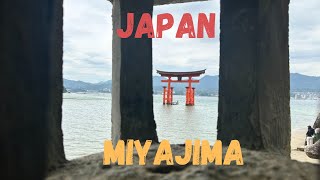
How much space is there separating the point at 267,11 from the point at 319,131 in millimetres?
9662

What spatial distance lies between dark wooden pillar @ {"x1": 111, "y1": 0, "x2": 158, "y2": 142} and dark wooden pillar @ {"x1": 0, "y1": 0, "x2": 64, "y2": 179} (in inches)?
52.5

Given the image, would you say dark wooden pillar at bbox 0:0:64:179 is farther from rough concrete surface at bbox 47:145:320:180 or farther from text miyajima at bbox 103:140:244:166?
text miyajima at bbox 103:140:244:166

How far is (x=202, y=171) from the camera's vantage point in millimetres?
1522

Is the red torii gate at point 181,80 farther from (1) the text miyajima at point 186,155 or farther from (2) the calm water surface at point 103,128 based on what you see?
(1) the text miyajima at point 186,155

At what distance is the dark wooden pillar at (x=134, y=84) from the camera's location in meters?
2.41

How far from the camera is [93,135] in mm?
11961

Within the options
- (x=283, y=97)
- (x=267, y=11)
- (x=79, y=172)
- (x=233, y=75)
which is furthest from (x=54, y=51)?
(x=283, y=97)

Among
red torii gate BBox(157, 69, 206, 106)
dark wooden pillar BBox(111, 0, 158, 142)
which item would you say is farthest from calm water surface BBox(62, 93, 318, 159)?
red torii gate BBox(157, 69, 206, 106)

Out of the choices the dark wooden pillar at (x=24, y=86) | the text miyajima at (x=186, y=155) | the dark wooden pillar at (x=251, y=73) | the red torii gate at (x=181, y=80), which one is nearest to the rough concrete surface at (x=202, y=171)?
the text miyajima at (x=186, y=155)

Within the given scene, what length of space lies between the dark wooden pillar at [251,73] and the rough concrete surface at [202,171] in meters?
0.41

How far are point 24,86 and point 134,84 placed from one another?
150 centimetres

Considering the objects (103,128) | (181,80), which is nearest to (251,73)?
(103,128)

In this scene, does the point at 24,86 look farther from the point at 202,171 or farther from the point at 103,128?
the point at 103,128

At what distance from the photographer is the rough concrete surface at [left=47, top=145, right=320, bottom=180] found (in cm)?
150
